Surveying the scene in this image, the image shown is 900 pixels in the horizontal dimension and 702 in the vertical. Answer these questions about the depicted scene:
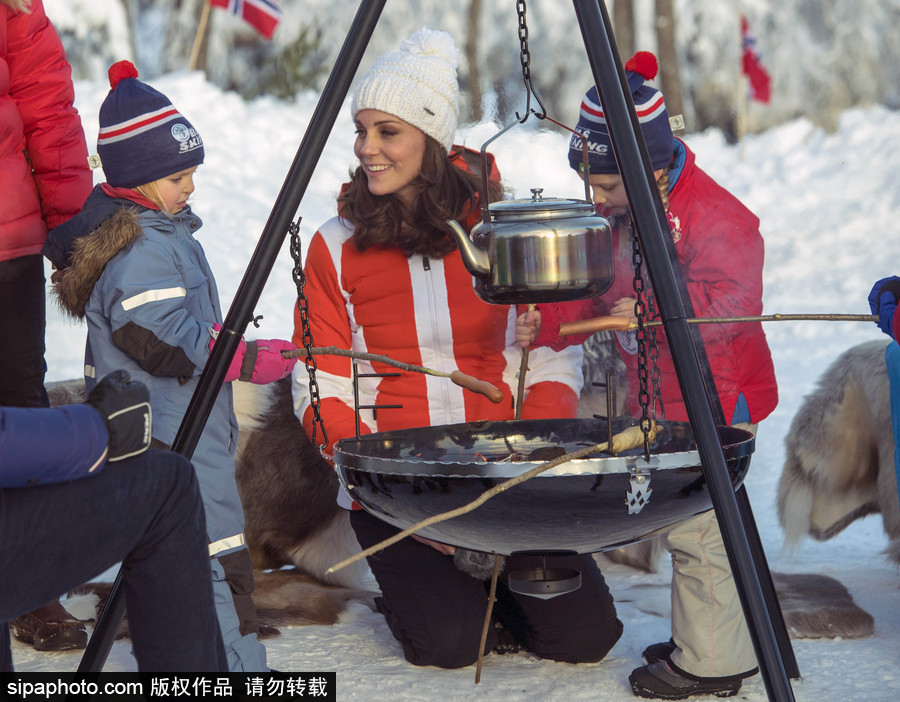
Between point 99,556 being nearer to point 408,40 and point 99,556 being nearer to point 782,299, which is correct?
point 408,40

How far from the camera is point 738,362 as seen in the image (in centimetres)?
240

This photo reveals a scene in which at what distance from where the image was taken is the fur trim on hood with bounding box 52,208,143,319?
2.26 metres

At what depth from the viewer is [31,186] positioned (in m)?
2.51

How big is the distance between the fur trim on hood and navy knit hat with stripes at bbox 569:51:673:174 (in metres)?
0.98

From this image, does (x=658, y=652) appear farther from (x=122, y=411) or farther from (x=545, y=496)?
(x=122, y=411)

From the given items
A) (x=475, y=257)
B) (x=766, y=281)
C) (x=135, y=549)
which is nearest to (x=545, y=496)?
(x=475, y=257)

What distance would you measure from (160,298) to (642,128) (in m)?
1.12

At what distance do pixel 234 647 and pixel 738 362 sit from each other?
1249 mm

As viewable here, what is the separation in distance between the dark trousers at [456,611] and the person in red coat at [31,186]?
75 cm

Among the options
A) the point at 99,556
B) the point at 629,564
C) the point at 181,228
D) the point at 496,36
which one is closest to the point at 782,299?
the point at 496,36

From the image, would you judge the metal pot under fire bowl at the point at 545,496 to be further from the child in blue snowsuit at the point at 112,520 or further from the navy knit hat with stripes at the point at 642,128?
the navy knit hat with stripes at the point at 642,128

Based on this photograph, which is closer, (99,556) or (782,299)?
(99,556)

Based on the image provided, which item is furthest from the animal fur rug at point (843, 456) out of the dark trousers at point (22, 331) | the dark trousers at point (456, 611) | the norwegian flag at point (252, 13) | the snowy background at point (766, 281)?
the norwegian flag at point (252, 13)

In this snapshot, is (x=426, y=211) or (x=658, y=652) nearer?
(x=658, y=652)
